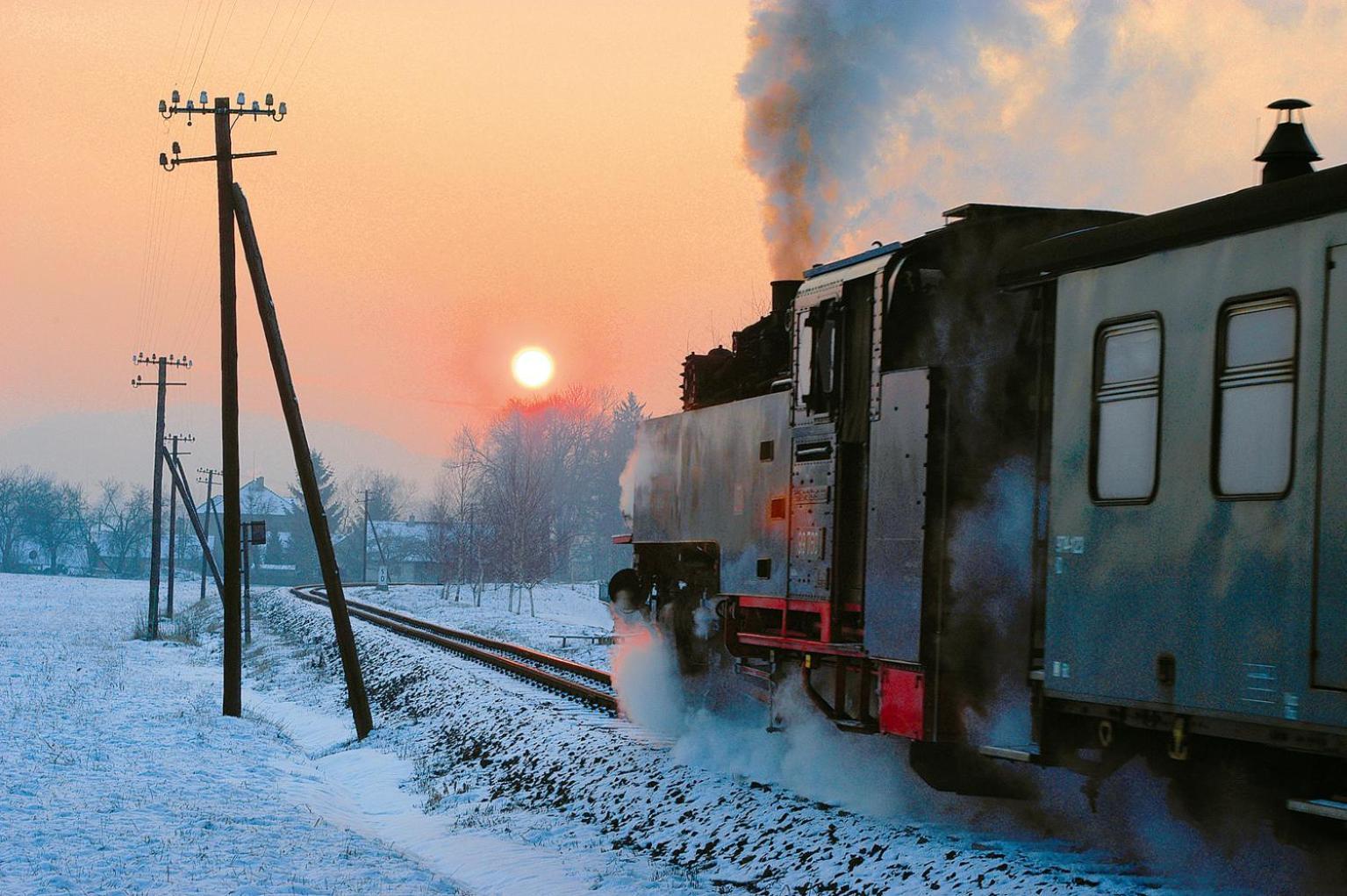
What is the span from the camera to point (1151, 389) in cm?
732

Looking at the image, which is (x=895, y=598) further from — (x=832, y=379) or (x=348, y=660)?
(x=348, y=660)

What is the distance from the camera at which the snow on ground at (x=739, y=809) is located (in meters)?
8.15

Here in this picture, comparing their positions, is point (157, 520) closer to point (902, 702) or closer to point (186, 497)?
point (186, 497)

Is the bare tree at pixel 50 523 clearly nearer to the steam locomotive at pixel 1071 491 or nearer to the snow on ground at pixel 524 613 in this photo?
the snow on ground at pixel 524 613

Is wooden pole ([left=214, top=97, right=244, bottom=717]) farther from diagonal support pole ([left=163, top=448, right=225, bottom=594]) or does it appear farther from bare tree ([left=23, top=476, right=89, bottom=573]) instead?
bare tree ([left=23, top=476, right=89, bottom=573])

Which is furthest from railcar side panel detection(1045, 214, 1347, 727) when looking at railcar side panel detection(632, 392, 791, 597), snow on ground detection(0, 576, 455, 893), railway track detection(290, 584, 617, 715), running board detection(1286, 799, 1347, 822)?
railway track detection(290, 584, 617, 715)

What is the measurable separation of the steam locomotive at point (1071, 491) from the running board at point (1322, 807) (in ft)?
0.07

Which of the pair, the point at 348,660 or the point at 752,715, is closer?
the point at 752,715

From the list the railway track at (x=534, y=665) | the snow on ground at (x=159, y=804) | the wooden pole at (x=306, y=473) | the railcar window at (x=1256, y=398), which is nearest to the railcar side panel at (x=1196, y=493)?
the railcar window at (x=1256, y=398)

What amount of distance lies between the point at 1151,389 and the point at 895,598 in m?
2.73

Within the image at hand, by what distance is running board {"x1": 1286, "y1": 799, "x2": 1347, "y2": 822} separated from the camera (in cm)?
606

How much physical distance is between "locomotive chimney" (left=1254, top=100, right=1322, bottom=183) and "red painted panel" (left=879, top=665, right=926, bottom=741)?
13.0 feet

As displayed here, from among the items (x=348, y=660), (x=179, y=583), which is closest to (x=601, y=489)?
(x=179, y=583)

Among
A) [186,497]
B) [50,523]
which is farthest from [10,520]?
[186,497]
